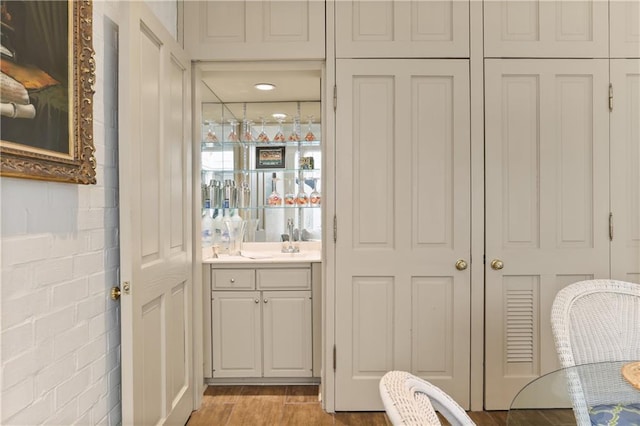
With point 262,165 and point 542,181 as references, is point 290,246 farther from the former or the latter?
point 542,181

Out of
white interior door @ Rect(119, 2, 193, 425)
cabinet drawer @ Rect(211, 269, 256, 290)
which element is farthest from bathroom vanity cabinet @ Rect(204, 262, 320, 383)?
white interior door @ Rect(119, 2, 193, 425)

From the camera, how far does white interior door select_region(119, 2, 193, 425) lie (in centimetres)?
167

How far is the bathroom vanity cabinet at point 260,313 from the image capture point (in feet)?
9.68

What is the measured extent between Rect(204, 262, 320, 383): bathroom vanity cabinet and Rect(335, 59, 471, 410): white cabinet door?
1.37 feet

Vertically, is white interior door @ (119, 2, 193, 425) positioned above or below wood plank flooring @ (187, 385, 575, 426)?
above

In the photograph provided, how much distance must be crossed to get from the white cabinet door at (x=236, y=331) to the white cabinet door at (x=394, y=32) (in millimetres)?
1692

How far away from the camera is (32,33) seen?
1.24m

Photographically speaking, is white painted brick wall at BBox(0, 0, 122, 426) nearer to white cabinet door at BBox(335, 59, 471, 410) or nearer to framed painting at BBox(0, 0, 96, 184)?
framed painting at BBox(0, 0, 96, 184)

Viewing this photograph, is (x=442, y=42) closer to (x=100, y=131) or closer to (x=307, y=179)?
(x=307, y=179)

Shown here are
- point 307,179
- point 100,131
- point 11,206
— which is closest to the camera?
point 11,206

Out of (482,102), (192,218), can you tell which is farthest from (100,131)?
(482,102)

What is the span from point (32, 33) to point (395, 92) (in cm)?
183

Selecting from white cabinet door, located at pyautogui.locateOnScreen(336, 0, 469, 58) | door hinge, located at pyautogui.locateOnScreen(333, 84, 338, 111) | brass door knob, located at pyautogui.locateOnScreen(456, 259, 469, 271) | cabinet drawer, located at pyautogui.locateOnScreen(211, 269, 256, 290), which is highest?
white cabinet door, located at pyautogui.locateOnScreen(336, 0, 469, 58)

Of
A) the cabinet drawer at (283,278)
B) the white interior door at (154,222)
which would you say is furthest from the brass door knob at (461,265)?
the white interior door at (154,222)
